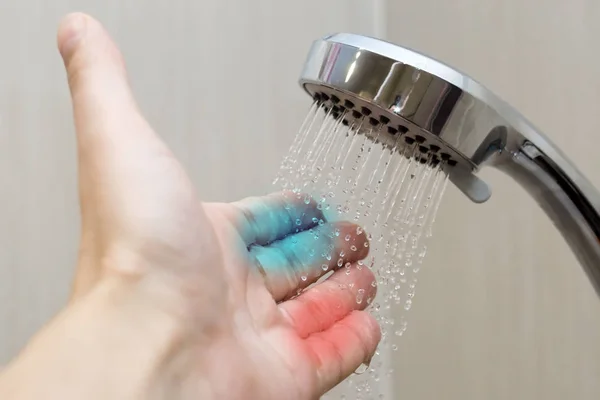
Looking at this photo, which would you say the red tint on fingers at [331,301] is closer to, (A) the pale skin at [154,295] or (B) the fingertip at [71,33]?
(A) the pale skin at [154,295]

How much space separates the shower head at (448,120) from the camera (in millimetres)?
377

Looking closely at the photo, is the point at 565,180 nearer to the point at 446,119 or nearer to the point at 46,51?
the point at 446,119

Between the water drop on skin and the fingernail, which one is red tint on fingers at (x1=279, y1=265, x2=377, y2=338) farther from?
the fingernail

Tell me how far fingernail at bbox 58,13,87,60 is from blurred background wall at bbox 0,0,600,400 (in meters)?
0.23

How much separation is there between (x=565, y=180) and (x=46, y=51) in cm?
56

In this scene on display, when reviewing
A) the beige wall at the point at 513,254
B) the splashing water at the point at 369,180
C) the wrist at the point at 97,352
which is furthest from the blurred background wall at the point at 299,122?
the wrist at the point at 97,352

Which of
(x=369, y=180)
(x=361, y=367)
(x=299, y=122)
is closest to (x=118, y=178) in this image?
(x=369, y=180)

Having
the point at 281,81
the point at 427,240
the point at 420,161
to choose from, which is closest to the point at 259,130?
the point at 281,81

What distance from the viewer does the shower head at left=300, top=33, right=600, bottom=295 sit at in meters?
0.38

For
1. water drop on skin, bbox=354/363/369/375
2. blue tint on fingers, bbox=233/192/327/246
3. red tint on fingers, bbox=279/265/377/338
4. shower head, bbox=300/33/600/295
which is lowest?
water drop on skin, bbox=354/363/369/375

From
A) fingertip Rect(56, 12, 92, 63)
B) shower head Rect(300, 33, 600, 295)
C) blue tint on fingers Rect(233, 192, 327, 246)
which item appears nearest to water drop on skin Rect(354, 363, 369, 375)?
blue tint on fingers Rect(233, 192, 327, 246)

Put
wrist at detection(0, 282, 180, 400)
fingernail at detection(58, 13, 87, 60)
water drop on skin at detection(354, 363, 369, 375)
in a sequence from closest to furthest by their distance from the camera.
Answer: wrist at detection(0, 282, 180, 400) < fingernail at detection(58, 13, 87, 60) < water drop on skin at detection(354, 363, 369, 375)

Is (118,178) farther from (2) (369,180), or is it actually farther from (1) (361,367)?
(1) (361,367)

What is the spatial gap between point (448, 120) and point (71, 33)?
29cm
